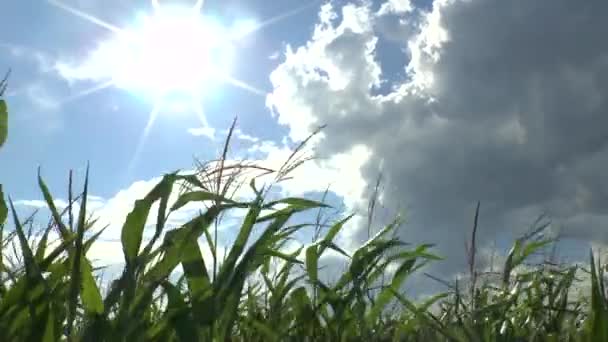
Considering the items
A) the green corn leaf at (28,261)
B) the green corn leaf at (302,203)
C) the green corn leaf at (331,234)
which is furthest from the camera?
the green corn leaf at (331,234)

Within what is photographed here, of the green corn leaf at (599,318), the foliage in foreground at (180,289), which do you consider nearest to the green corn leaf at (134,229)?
the foliage in foreground at (180,289)

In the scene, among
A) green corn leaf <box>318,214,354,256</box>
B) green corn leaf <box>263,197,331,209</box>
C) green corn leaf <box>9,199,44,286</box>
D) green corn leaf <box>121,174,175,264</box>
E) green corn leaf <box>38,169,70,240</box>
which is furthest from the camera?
green corn leaf <box>318,214,354,256</box>

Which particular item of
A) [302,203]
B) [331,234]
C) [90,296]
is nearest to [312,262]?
[331,234]

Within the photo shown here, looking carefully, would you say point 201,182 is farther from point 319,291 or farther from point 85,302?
point 319,291

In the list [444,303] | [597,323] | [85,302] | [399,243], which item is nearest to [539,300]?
[444,303]

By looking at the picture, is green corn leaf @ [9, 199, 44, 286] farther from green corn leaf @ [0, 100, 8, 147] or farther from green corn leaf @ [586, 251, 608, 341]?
green corn leaf @ [586, 251, 608, 341]

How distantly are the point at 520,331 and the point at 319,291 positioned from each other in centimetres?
91

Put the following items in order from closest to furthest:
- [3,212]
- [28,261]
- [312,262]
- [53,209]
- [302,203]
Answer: [28,261] < [3,212] < [53,209] < [302,203] < [312,262]

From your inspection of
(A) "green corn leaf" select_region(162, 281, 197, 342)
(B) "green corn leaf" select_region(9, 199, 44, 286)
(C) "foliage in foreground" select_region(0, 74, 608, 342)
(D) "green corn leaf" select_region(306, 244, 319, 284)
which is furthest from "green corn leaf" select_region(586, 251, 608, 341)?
(D) "green corn leaf" select_region(306, 244, 319, 284)

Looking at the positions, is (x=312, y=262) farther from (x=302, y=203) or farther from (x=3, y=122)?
(x=3, y=122)

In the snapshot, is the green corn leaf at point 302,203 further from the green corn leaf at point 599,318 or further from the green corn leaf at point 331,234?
the green corn leaf at point 599,318

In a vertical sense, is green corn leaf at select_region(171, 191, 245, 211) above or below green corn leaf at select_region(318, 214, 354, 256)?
below

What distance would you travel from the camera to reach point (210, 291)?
5.83 feet

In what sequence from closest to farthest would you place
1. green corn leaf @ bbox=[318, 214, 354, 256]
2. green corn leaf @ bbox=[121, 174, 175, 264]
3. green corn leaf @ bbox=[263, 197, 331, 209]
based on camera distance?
green corn leaf @ bbox=[121, 174, 175, 264] → green corn leaf @ bbox=[263, 197, 331, 209] → green corn leaf @ bbox=[318, 214, 354, 256]
